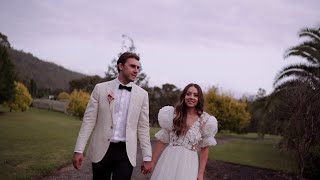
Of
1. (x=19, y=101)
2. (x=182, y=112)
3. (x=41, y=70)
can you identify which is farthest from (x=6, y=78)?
(x=41, y=70)

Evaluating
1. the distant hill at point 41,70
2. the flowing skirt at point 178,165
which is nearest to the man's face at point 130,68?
the flowing skirt at point 178,165

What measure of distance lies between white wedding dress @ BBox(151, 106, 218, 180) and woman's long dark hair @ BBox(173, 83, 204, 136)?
7cm

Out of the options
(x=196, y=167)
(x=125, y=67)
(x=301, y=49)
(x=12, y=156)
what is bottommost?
(x=12, y=156)

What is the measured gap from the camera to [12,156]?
484 inches

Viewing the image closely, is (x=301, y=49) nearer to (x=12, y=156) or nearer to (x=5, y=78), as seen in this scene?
(x=12, y=156)

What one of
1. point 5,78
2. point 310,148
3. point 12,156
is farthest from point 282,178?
point 5,78

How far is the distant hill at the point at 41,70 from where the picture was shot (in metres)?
119

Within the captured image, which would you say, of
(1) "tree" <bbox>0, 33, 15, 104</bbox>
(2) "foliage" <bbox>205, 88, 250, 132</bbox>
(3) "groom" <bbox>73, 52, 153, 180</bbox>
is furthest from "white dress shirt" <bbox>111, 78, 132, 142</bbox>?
(1) "tree" <bbox>0, 33, 15, 104</bbox>

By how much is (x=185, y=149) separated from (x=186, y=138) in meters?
0.14

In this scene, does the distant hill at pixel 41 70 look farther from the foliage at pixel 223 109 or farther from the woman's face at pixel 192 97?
the woman's face at pixel 192 97

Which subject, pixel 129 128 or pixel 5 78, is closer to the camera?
pixel 129 128

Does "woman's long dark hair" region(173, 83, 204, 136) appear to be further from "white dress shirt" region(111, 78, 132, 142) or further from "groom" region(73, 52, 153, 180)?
"white dress shirt" region(111, 78, 132, 142)

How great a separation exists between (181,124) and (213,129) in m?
0.42

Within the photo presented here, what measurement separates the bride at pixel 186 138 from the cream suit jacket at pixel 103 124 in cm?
42
